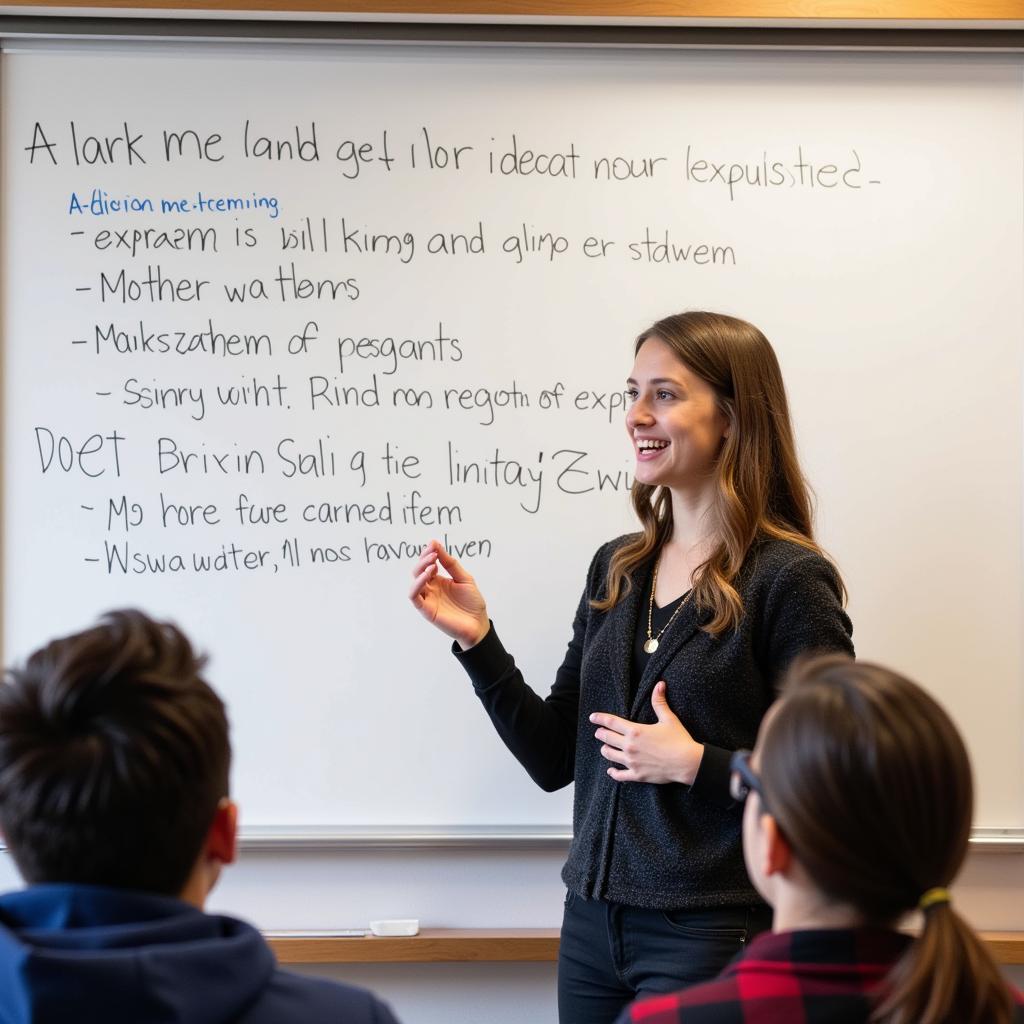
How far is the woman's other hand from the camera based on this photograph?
60.2 inches

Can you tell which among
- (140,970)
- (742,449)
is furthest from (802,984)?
(742,449)

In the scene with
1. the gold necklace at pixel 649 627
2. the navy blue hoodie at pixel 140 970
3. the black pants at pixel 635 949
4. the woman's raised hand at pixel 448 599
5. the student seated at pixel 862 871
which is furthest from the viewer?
the woman's raised hand at pixel 448 599

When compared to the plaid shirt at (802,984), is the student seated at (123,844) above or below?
above

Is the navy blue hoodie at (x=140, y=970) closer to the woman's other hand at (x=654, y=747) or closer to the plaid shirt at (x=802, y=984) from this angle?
the plaid shirt at (x=802, y=984)

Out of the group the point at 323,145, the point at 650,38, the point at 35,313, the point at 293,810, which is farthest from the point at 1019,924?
the point at 35,313

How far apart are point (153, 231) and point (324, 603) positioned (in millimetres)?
811

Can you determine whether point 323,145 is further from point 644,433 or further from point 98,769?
point 98,769

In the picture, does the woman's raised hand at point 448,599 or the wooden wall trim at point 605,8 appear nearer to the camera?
the woman's raised hand at point 448,599

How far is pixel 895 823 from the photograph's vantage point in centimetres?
92

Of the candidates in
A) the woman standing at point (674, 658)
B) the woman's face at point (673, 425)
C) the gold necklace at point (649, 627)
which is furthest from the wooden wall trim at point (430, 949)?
the woman's face at point (673, 425)

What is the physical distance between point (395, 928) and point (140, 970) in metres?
1.38

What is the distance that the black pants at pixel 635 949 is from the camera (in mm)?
1508

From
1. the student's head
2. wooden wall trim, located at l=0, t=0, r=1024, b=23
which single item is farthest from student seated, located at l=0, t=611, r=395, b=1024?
wooden wall trim, located at l=0, t=0, r=1024, b=23

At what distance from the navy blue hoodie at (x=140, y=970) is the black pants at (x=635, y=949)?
2.26 ft
